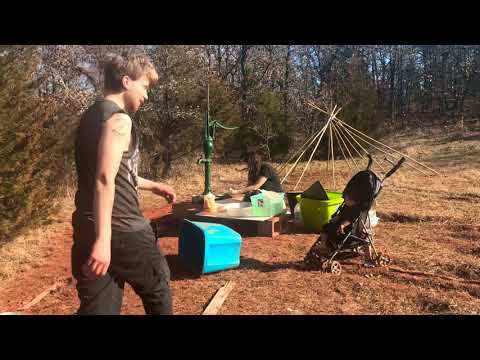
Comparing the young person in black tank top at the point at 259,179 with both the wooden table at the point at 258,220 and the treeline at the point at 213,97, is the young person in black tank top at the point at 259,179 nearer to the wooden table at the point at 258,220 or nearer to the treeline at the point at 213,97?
the wooden table at the point at 258,220

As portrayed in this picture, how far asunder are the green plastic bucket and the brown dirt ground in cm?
18

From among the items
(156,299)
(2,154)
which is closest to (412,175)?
(2,154)

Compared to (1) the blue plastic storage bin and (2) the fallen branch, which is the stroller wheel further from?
(2) the fallen branch

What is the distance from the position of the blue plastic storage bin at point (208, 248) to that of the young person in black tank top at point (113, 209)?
225 cm

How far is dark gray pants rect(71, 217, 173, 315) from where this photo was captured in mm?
1869

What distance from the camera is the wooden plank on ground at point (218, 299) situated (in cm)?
349

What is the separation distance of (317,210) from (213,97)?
867 centimetres

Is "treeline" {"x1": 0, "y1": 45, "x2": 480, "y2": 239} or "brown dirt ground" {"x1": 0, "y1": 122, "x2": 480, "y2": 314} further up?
"treeline" {"x1": 0, "y1": 45, "x2": 480, "y2": 239}

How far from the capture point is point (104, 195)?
1.72 metres

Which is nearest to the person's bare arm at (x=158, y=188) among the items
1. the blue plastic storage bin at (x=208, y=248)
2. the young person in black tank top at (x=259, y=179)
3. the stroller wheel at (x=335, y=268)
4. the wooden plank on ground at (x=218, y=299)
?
the wooden plank on ground at (x=218, y=299)

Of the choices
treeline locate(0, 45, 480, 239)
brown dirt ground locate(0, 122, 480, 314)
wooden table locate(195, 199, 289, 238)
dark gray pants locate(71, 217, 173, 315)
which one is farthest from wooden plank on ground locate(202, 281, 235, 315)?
treeline locate(0, 45, 480, 239)

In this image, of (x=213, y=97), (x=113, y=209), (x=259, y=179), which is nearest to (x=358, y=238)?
(x=259, y=179)

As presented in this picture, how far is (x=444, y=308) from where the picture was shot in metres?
3.52

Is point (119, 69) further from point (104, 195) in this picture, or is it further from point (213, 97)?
point (213, 97)
